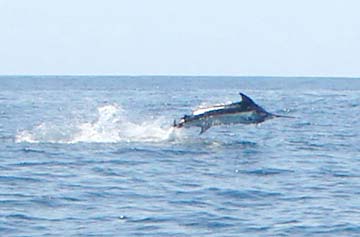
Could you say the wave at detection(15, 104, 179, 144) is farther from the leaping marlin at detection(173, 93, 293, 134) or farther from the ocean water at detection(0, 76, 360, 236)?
the leaping marlin at detection(173, 93, 293, 134)

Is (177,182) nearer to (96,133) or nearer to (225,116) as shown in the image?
(225,116)

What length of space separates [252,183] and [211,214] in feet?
11.5

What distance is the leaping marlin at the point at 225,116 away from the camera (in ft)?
82.4

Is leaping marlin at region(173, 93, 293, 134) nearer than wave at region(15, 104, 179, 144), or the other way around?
leaping marlin at region(173, 93, 293, 134)

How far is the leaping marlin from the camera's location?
25109mm

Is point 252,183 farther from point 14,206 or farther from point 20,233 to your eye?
point 20,233

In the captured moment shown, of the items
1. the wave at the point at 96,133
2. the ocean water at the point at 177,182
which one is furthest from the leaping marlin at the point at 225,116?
the wave at the point at 96,133

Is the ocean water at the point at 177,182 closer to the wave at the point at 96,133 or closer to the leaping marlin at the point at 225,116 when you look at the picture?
the wave at the point at 96,133

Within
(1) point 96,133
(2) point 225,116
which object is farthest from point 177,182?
(1) point 96,133

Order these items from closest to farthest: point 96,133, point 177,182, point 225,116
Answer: point 177,182
point 225,116
point 96,133

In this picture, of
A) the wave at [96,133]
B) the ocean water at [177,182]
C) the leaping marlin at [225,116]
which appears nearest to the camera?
the ocean water at [177,182]

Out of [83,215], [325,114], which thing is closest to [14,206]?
[83,215]

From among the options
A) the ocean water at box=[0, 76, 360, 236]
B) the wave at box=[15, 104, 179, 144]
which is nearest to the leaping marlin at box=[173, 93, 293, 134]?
the ocean water at box=[0, 76, 360, 236]

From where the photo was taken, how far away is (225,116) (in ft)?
82.9
